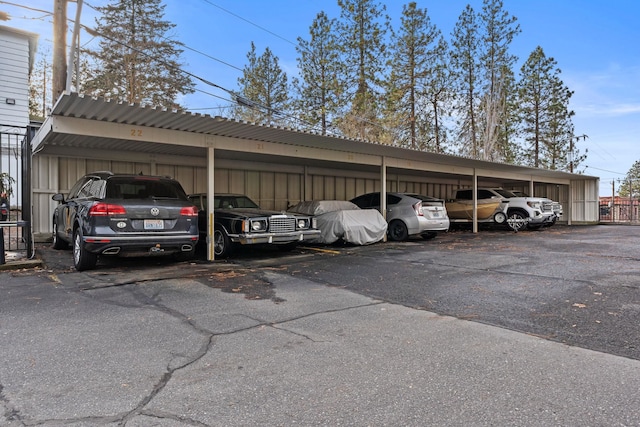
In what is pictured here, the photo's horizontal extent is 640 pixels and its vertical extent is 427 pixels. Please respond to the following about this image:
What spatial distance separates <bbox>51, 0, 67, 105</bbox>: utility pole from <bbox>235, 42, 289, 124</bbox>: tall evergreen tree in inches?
624

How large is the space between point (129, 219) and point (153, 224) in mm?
394

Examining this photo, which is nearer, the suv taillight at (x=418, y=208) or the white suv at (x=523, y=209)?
the suv taillight at (x=418, y=208)

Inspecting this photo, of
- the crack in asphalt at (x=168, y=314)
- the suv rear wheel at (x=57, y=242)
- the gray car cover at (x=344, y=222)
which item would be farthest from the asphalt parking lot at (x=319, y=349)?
the gray car cover at (x=344, y=222)

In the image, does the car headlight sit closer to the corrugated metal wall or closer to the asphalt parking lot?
the asphalt parking lot

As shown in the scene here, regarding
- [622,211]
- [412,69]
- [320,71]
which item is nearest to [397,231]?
[320,71]

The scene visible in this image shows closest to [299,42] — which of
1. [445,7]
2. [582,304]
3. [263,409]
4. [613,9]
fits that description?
[445,7]

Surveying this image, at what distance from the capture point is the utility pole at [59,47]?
38.1 feet

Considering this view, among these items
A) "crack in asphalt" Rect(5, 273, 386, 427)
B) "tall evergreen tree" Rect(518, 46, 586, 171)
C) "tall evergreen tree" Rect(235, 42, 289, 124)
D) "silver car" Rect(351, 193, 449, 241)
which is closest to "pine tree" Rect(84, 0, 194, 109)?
"tall evergreen tree" Rect(235, 42, 289, 124)

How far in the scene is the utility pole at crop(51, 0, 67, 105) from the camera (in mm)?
11609

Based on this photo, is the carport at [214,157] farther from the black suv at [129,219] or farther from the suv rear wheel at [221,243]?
the black suv at [129,219]

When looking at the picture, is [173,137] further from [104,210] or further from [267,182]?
[267,182]

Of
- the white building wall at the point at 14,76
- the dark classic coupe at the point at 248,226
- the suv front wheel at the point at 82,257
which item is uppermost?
the white building wall at the point at 14,76

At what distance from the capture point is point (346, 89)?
81.5 feet

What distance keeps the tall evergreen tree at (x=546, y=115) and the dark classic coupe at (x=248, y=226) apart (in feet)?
97.5
